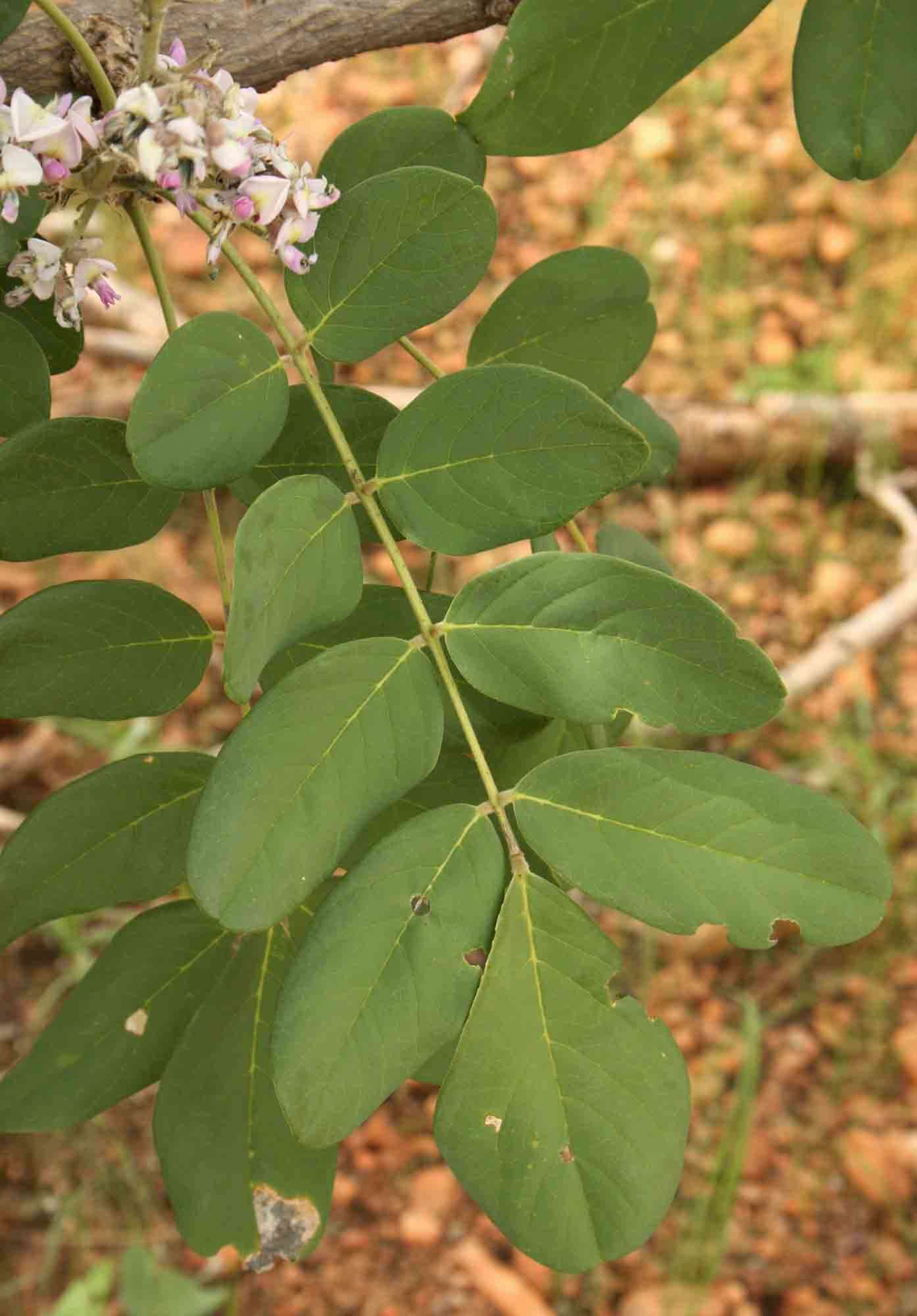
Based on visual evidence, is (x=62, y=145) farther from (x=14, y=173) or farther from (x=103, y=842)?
(x=103, y=842)

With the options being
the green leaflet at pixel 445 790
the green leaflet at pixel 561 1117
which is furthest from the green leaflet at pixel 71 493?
the green leaflet at pixel 561 1117

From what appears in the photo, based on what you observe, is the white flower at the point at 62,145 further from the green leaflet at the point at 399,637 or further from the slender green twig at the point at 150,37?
the green leaflet at the point at 399,637

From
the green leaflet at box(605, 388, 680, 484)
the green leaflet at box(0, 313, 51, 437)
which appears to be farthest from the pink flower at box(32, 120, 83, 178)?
the green leaflet at box(605, 388, 680, 484)

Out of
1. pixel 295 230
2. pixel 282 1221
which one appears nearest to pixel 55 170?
pixel 295 230

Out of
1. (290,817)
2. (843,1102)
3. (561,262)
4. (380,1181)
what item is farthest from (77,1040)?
(843,1102)

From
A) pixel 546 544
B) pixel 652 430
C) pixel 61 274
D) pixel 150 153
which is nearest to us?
pixel 150 153
